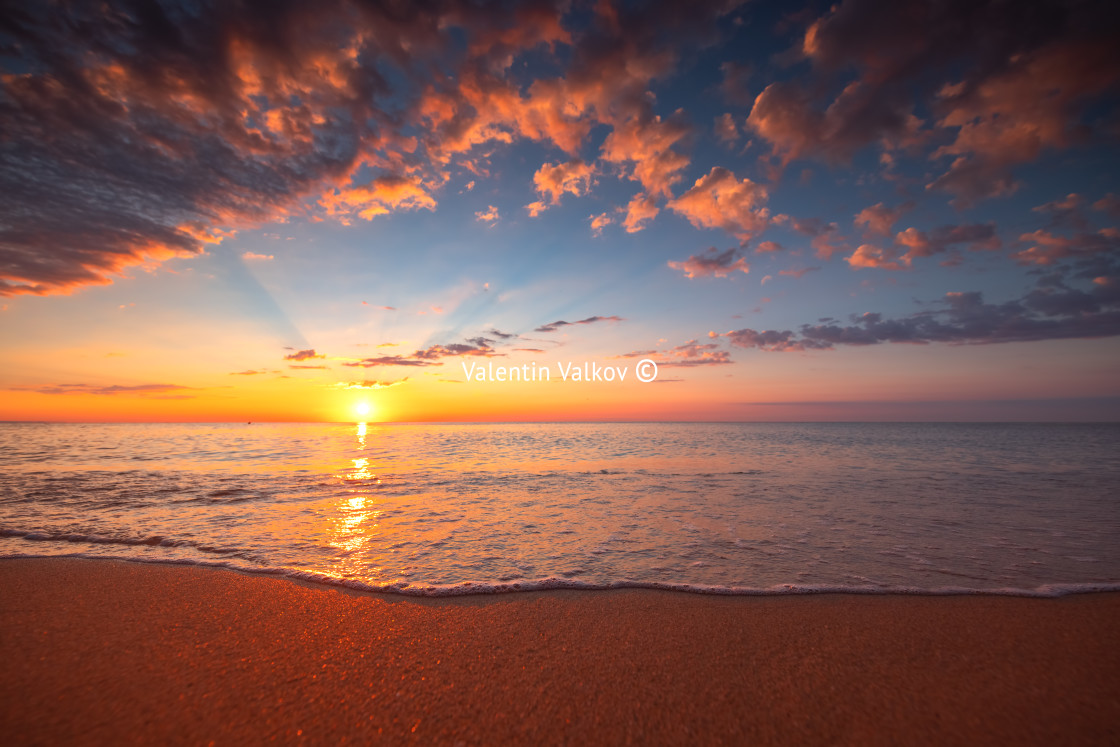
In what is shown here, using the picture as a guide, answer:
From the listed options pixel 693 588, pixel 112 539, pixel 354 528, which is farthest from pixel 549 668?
pixel 112 539

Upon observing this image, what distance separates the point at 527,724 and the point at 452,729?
1.96 feet

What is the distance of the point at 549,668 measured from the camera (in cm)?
418

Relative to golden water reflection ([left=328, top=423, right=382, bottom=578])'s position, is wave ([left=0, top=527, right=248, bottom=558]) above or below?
above

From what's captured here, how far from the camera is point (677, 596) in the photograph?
6070 millimetres

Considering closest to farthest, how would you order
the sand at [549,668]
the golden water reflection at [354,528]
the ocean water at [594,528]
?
the sand at [549,668], the ocean water at [594,528], the golden water reflection at [354,528]

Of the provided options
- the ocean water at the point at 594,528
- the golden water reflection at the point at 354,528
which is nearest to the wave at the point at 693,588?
the ocean water at the point at 594,528

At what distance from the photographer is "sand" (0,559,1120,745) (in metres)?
3.32

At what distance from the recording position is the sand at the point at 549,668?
332 centimetres

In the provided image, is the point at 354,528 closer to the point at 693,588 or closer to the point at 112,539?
the point at 112,539

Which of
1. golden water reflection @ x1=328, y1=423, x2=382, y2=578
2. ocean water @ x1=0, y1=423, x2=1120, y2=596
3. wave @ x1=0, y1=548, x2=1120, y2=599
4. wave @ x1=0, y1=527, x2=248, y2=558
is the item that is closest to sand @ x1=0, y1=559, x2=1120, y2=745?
wave @ x1=0, y1=548, x2=1120, y2=599

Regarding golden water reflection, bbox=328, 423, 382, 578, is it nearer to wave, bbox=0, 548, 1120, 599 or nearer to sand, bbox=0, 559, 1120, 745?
wave, bbox=0, 548, 1120, 599

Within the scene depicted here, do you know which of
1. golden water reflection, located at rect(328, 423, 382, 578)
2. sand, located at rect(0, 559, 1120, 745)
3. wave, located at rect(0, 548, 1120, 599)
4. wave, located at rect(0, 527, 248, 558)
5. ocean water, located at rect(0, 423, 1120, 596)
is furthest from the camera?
wave, located at rect(0, 527, 248, 558)

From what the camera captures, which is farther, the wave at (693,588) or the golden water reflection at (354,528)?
the golden water reflection at (354,528)

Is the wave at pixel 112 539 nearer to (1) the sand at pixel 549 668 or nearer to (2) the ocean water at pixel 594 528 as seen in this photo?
(2) the ocean water at pixel 594 528
